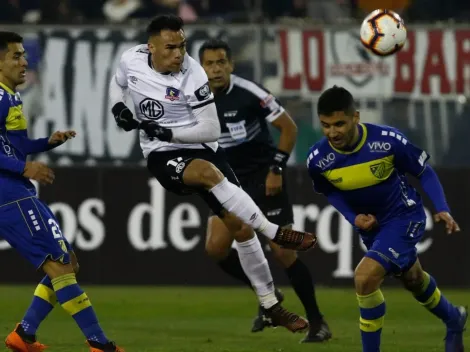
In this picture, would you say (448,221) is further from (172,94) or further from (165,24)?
(165,24)

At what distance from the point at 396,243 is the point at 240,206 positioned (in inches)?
47.9

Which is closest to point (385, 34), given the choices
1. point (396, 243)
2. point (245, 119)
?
point (245, 119)

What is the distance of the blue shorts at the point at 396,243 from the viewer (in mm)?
8594

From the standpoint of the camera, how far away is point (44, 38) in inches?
624

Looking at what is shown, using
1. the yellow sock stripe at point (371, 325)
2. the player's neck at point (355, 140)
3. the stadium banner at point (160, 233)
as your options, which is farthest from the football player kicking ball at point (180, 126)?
the stadium banner at point (160, 233)

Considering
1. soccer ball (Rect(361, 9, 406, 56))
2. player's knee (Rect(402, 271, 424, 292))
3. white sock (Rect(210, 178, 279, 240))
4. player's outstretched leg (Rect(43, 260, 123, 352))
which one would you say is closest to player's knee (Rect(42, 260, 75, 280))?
player's outstretched leg (Rect(43, 260, 123, 352))

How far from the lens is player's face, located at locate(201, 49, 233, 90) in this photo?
434 inches

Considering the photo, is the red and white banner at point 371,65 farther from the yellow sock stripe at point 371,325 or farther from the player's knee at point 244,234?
the yellow sock stripe at point 371,325

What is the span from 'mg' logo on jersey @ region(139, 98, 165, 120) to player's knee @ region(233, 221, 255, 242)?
1.18 metres

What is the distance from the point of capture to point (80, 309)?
8.63m

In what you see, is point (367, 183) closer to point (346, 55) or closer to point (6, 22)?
point (346, 55)

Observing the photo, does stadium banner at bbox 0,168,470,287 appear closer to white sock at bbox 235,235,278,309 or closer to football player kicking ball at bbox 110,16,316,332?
white sock at bbox 235,235,278,309

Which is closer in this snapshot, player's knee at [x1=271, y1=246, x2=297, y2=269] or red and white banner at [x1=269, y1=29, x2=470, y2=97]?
player's knee at [x1=271, y1=246, x2=297, y2=269]

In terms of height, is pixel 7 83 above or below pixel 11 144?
above
